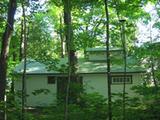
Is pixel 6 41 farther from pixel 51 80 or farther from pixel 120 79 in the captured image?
pixel 120 79

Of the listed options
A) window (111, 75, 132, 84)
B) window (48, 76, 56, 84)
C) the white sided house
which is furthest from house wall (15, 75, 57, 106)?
window (111, 75, 132, 84)

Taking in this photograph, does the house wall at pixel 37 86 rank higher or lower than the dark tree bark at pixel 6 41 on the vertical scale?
lower

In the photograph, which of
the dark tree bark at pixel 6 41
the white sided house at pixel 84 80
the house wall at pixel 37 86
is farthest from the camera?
the house wall at pixel 37 86

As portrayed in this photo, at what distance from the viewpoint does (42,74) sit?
24.8 meters

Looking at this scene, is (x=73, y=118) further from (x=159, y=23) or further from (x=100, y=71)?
(x=100, y=71)

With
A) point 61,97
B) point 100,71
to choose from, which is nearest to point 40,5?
point 61,97

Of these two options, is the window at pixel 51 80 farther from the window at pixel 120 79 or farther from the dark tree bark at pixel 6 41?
the dark tree bark at pixel 6 41

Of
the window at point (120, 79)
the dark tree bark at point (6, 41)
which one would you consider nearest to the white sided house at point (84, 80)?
the window at point (120, 79)

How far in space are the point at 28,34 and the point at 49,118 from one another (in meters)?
2.88

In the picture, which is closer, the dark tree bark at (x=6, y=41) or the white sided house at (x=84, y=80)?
the dark tree bark at (x=6, y=41)

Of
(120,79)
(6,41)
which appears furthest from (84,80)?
(6,41)

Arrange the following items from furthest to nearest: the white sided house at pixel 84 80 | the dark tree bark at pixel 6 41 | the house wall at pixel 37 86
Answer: the house wall at pixel 37 86 < the white sided house at pixel 84 80 < the dark tree bark at pixel 6 41

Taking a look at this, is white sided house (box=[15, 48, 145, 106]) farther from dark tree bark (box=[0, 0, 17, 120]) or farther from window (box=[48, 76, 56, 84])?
dark tree bark (box=[0, 0, 17, 120])

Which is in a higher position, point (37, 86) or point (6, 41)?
point (6, 41)
